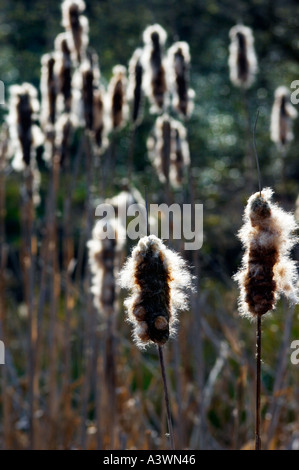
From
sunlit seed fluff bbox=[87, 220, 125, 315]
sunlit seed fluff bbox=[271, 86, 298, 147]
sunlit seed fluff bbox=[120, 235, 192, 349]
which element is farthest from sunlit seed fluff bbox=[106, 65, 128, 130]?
sunlit seed fluff bbox=[120, 235, 192, 349]

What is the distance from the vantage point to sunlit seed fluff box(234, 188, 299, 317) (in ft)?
3.32

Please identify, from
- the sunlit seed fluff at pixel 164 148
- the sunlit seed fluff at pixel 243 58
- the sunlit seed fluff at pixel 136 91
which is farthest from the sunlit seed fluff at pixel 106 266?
the sunlit seed fluff at pixel 243 58

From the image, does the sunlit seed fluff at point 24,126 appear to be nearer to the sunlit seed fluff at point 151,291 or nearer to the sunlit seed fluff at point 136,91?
the sunlit seed fluff at point 136,91

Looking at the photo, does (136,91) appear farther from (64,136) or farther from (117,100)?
(64,136)

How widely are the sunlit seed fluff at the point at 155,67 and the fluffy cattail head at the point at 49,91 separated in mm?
307

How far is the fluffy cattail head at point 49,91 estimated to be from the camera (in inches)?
89.8

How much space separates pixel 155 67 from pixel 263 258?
1.38 metres

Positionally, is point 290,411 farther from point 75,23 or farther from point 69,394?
point 75,23

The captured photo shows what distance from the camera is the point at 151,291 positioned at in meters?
1.01

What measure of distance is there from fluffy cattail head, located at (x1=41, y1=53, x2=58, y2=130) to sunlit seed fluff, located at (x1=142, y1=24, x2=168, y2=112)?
307 millimetres

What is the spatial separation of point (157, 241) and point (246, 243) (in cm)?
13

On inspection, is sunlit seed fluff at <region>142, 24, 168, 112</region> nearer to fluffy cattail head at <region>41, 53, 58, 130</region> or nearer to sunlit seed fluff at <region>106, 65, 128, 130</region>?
sunlit seed fluff at <region>106, 65, 128, 130</region>

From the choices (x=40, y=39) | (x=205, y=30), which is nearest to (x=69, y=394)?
(x=40, y=39)

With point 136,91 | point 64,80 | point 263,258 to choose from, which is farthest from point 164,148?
point 263,258
